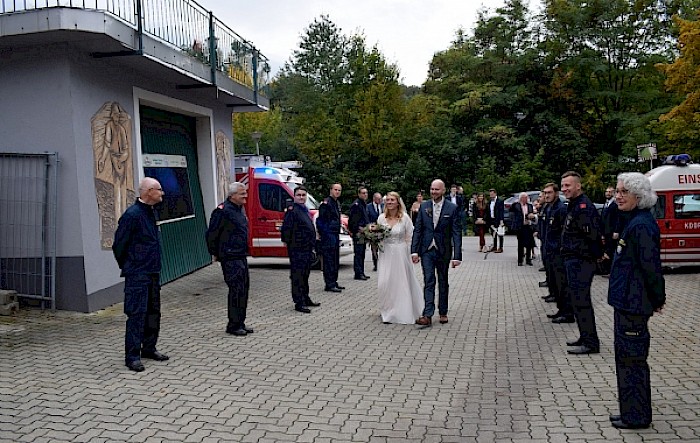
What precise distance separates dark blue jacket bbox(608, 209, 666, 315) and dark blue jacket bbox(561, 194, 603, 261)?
2.48 m

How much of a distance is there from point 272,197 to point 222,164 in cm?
191

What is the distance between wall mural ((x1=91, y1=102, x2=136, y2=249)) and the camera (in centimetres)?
1044

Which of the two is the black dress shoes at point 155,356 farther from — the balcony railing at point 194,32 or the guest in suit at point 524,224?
the guest in suit at point 524,224

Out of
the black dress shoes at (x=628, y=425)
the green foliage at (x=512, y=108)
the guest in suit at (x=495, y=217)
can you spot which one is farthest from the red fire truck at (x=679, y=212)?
the green foliage at (x=512, y=108)

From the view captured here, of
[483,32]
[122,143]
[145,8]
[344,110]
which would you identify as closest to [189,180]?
[122,143]

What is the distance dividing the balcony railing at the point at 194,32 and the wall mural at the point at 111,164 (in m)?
1.60

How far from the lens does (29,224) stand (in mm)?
10102

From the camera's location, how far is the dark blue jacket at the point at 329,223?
42.3 ft

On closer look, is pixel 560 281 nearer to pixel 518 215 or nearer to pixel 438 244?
pixel 438 244

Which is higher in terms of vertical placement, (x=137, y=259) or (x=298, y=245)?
(x=137, y=259)

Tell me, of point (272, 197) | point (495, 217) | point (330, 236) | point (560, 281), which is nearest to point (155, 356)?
point (560, 281)

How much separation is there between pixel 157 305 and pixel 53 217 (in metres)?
3.71

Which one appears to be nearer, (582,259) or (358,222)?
(582,259)

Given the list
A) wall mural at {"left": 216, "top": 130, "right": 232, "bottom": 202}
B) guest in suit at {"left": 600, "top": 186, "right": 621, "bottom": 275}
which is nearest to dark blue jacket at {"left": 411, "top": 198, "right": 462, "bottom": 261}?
guest in suit at {"left": 600, "top": 186, "right": 621, "bottom": 275}
